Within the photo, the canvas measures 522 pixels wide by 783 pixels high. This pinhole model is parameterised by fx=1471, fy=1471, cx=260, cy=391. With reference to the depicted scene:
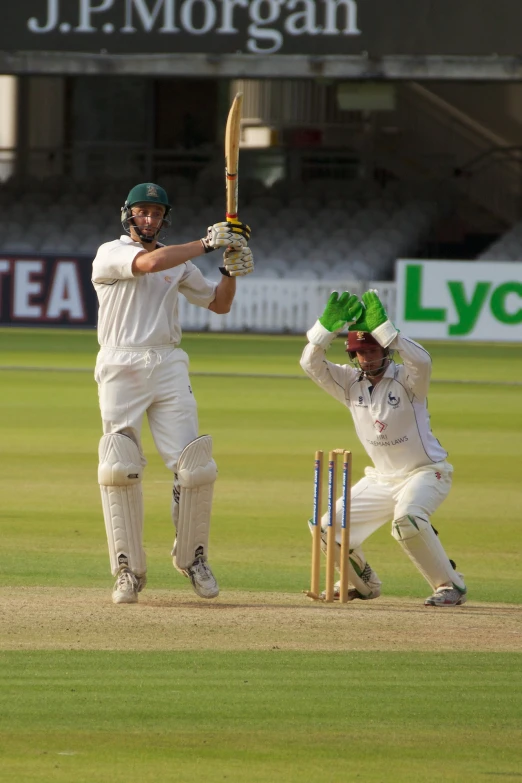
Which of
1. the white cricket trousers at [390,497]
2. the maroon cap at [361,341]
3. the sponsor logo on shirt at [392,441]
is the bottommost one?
the white cricket trousers at [390,497]

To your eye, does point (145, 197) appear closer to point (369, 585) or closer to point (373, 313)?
point (373, 313)

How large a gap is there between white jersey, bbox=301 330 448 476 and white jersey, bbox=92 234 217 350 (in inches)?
27.3

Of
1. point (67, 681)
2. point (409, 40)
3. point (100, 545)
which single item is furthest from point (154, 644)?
point (409, 40)

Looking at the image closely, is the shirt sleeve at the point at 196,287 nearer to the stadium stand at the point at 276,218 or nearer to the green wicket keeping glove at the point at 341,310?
the green wicket keeping glove at the point at 341,310

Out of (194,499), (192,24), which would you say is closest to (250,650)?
(194,499)

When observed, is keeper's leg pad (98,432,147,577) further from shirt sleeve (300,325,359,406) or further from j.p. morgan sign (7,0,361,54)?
j.p. morgan sign (7,0,361,54)

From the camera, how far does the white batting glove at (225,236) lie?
6.12 m

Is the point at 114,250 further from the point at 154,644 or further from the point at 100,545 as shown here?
the point at 100,545

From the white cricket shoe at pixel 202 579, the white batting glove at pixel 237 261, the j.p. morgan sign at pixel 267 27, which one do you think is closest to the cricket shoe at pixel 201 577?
the white cricket shoe at pixel 202 579

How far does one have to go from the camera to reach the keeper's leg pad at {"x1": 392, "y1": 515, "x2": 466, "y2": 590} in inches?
254

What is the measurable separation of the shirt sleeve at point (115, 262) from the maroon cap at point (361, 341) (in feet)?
3.47

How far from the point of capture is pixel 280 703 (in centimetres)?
484

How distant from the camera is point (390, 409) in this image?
668 cm

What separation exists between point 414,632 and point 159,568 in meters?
1.95
